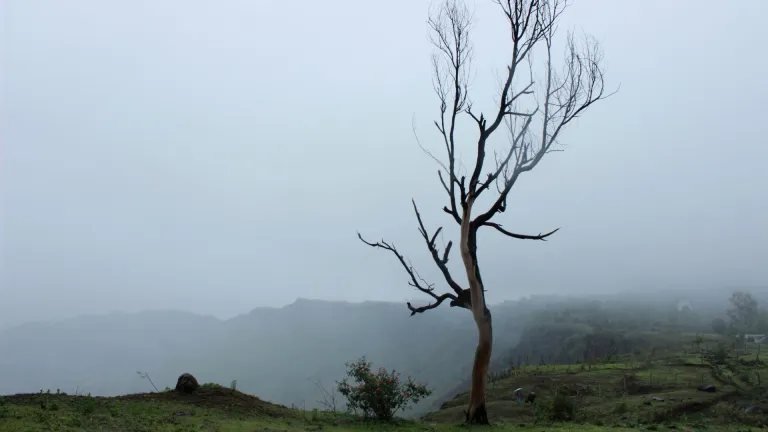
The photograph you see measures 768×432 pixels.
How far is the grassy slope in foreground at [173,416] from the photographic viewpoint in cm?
1057

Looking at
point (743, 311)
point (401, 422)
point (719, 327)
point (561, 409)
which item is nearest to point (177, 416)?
point (401, 422)

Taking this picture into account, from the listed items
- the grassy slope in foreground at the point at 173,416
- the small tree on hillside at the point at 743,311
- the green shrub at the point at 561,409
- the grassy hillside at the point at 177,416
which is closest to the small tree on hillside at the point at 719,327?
the small tree on hillside at the point at 743,311

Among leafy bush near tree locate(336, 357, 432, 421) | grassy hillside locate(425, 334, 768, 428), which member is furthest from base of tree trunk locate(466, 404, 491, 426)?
grassy hillside locate(425, 334, 768, 428)

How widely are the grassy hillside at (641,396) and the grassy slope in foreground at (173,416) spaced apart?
193 inches

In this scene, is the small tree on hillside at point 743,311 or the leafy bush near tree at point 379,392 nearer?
the leafy bush near tree at point 379,392

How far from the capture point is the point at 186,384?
16469 mm

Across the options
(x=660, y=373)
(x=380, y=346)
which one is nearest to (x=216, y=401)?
(x=660, y=373)

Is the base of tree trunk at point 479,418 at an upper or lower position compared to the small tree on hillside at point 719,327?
upper

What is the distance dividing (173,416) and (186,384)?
389 cm

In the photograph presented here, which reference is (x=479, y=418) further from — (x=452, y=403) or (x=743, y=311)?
(x=743, y=311)

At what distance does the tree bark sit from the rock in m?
8.99

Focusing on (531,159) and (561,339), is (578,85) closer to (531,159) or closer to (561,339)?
(531,159)

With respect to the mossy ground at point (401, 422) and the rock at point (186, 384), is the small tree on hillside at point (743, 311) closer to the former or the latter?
the mossy ground at point (401, 422)

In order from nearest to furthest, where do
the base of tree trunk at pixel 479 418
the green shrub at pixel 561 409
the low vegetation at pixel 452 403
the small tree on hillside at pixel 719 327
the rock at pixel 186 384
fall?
1. the low vegetation at pixel 452 403
2. the base of tree trunk at pixel 479 418
3. the rock at pixel 186 384
4. the green shrub at pixel 561 409
5. the small tree on hillside at pixel 719 327
